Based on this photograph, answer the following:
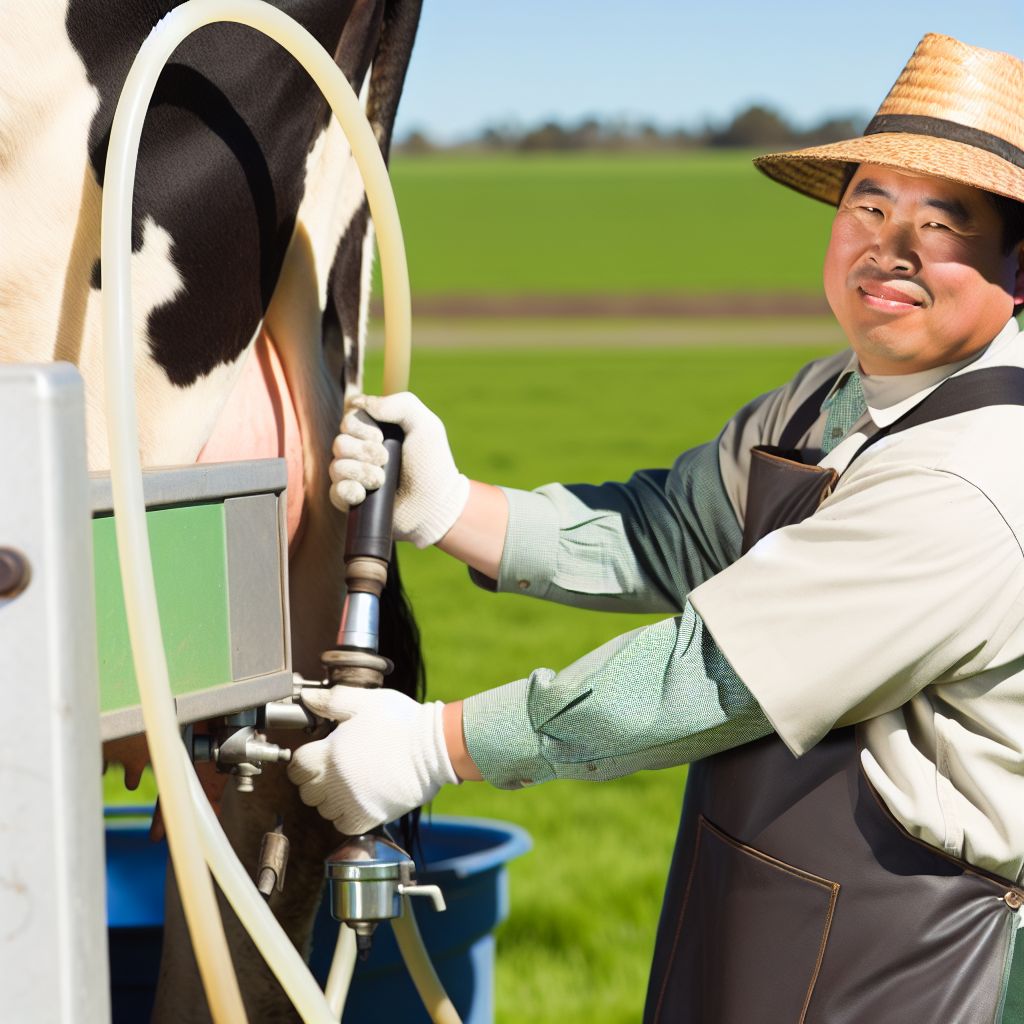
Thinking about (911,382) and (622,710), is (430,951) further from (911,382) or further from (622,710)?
(911,382)

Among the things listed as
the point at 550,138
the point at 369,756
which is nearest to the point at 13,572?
the point at 369,756

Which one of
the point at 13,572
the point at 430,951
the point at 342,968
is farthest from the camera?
the point at 430,951

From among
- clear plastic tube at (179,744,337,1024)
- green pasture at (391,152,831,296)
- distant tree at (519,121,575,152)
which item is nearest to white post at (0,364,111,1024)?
clear plastic tube at (179,744,337,1024)

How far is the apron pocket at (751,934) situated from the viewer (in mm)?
1665

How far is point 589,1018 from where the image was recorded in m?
2.80

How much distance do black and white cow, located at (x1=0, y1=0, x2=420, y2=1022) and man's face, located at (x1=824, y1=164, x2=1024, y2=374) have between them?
0.69 meters

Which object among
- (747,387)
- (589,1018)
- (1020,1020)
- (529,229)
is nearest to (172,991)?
(589,1018)

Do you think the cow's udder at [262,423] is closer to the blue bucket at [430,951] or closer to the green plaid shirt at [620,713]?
the green plaid shirt at [620,713]

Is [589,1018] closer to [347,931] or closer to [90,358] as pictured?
[347,931]

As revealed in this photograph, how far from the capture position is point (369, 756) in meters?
1.66

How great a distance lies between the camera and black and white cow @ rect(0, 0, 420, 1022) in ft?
5.60

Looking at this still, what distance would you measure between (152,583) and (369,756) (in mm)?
537

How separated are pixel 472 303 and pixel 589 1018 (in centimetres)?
2875

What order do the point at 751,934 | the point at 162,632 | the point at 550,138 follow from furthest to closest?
1. the point at 550,138
2. the point at 751,934
3. the point at 162,632
